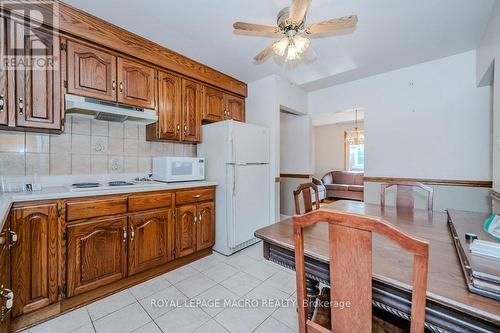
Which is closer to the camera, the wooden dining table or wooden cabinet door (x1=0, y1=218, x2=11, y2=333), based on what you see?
the wooden dining table

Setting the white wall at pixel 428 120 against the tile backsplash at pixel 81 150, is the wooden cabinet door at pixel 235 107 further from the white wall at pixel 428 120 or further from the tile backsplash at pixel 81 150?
the white wall at pixel 428 120

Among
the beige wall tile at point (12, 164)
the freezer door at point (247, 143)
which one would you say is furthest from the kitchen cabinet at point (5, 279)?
the freezer door at point (247, 143)

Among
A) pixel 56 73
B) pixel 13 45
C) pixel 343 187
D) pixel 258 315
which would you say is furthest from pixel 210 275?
pixel 343 187

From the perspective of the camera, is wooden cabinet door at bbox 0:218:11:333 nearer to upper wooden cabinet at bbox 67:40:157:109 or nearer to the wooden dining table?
upper wooden cabinet at bbox 67:40:157:109

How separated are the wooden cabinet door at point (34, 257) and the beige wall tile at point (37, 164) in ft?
2.01

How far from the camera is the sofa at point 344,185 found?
20.7 feet

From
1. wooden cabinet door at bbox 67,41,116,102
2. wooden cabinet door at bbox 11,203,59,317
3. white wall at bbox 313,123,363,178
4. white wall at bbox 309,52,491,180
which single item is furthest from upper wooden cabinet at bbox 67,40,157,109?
white wall at bbox 313,123,363,178

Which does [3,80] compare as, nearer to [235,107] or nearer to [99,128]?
[99,128]

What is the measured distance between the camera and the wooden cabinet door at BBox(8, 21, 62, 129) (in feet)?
5.44

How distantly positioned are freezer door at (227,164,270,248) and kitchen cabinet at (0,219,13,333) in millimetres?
1808

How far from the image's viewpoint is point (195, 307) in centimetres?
171

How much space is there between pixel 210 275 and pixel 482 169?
3323 mm

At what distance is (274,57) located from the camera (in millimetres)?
2693

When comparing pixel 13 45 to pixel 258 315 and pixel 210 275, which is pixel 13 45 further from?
pixel 258 315
